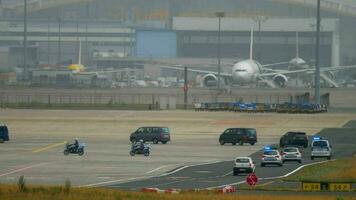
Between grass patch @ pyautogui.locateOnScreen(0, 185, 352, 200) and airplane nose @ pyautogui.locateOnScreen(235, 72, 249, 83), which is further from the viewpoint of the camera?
airplane nose @ pyautogui.locateOnScreen(235, 72, 249, 83)

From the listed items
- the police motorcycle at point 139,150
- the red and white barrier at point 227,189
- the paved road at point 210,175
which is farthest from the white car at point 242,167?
the police motorcycle at point 139,150

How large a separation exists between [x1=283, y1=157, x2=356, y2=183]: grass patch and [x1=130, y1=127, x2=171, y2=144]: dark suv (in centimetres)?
1869

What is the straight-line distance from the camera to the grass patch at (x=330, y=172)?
58469mm

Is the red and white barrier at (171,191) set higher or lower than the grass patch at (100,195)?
lower

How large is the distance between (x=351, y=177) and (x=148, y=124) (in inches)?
1843

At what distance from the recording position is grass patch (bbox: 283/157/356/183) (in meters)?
58.5

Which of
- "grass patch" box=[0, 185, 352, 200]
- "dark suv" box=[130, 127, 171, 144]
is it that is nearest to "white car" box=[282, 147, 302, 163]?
"dark suv" box=[130, 127, 171, 144]

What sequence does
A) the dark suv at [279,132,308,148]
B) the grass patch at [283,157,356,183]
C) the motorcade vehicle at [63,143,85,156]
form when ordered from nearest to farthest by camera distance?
the grass patch at [283,157,356,183]
the motorcade vehicle at [63,143,85,156]
the dark suv at [279,132,308,148]

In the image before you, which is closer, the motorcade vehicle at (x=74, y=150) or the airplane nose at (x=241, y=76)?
the motorcade vehicle at (x=74, y=150)

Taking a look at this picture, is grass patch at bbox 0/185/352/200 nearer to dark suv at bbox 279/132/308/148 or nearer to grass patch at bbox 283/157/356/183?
grass patch at bbox 283/157/356/183

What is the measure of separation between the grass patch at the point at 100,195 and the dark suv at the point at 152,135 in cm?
3644

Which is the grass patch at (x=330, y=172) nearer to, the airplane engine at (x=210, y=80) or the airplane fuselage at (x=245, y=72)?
the airplane fuselage at (x=245, y=72)

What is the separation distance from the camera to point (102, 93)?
6545 inches

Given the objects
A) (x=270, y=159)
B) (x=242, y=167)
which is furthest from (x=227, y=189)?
(x=270, y=159)
